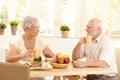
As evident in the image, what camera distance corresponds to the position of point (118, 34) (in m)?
4.99

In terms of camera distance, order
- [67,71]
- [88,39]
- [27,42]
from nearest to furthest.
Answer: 1. [67,71]
2. [88,39]
3. [27,42]

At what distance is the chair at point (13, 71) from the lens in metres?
2.15

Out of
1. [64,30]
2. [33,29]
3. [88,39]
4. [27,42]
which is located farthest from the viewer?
[64,30]

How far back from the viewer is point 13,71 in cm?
219

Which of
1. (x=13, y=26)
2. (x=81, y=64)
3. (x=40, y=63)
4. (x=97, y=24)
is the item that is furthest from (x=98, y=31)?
(x=13, y=26)

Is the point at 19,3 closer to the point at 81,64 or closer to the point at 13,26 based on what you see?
the point at 13,26

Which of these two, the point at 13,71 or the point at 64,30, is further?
the point at 64,30

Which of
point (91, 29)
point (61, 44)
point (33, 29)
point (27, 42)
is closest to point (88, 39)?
point (91, 29)

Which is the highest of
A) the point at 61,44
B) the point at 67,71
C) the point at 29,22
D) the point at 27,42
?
the point at 29,22

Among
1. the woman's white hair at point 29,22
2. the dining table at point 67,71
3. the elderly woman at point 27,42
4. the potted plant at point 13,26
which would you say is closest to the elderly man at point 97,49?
the dining table at point 67,71

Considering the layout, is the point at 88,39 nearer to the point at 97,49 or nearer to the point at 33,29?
the point at 97,49

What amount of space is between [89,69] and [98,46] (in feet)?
1.73

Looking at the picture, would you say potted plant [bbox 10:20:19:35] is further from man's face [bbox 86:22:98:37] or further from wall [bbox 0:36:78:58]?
man's face [bbox 86:22:98:37]

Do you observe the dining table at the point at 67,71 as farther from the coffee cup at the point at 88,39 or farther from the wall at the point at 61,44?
the wall at the point at 61,44
